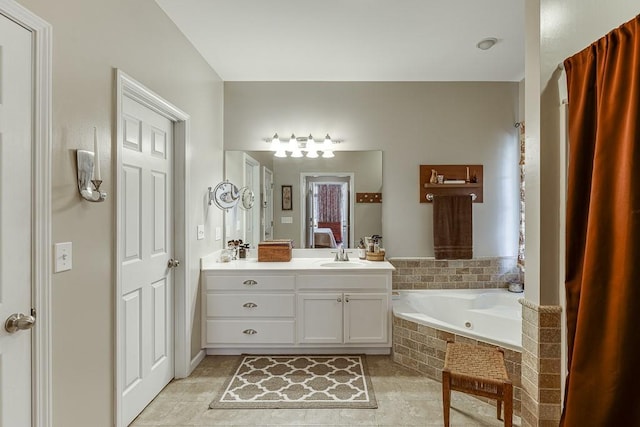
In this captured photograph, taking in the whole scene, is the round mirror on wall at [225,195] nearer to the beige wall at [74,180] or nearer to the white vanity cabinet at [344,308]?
the white vanity cabinet at [344,308]

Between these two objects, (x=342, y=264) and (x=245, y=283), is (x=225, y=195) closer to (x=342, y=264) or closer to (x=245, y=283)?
(x=245, y=283)

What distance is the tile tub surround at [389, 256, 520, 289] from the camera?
353 cm

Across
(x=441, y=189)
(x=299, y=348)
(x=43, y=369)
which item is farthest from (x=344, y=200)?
(x=43, y=369)

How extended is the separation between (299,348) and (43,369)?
6.75 ft

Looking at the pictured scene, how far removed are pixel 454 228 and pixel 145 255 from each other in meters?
2.72

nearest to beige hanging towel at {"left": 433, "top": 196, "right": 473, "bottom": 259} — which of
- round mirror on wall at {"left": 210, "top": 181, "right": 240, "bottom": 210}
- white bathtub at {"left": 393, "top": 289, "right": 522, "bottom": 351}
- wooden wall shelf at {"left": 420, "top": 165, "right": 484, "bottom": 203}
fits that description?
wooden wall shelf at {"left": 420, "top": 165, "right": 484, "bottom": 203}

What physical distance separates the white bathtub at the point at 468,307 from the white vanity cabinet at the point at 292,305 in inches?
13.3

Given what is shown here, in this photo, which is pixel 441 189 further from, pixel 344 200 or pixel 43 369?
pixel 43 369

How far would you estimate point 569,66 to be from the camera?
60.5 inches

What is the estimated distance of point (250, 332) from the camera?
304 centimetres

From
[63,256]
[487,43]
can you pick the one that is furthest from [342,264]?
[63,256]

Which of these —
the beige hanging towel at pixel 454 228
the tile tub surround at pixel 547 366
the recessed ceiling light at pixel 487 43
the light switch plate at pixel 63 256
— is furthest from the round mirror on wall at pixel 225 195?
the tile tub surround at pixel 547 366

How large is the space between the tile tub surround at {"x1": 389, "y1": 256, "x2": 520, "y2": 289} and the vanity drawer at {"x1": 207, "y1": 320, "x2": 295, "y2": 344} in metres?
1.18

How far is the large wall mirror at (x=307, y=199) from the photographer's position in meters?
3.60
